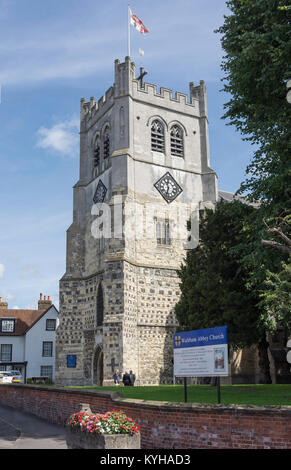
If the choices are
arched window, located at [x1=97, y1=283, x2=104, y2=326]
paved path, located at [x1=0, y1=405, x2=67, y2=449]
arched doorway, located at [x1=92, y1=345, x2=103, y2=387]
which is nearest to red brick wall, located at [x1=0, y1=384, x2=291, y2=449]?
paved path, located at [x1=0, y1=405, x2=67, y2=449]

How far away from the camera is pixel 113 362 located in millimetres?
29094

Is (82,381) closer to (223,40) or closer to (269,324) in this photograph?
(269,324)

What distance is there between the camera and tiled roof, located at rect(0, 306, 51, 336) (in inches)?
1930

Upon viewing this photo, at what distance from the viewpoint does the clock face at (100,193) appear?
119 feet

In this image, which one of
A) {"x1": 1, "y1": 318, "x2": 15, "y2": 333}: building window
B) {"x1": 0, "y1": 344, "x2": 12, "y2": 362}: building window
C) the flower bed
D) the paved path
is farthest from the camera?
{"x1": 1, "y1": 318, "x2": 15, "y2": 333}: building window

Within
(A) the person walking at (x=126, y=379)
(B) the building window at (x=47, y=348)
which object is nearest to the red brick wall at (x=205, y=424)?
(A) the person walking at (x=126, y=379)

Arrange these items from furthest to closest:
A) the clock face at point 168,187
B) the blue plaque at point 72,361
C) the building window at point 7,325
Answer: the building window at point 7,325 → the clock face at point 168,187 → the blue plaque at point 72,361

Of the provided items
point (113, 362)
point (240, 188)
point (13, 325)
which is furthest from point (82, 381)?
point (240, 188)

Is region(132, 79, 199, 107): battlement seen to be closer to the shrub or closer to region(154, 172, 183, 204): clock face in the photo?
region(154, 172, 183, 204): clock face

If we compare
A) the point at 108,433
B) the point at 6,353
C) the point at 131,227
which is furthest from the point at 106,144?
the point at 108,433

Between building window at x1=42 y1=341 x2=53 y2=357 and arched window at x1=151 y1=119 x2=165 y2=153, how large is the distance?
2404cm

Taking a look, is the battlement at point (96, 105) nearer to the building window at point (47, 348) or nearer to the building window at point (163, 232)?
the building window at point (163, 232)

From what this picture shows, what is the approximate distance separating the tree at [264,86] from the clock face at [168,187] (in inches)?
680

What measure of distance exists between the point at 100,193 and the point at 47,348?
20281 mm
